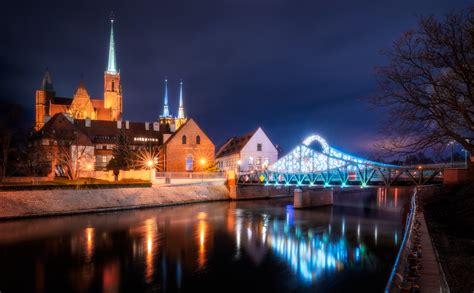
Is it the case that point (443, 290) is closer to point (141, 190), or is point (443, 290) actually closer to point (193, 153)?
point (141, 190)

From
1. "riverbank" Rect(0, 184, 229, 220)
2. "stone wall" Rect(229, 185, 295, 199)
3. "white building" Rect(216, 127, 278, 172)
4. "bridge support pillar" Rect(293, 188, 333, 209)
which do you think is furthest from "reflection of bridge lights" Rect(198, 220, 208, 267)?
"white building" Rect(216, 127, 278, 172)

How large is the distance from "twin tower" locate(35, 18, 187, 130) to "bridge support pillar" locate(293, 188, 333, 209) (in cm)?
5007

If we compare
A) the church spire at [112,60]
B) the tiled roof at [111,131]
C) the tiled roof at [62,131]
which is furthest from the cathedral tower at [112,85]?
the tiled roof at [62,131]

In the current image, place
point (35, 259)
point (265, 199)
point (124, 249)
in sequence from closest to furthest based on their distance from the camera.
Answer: point (35, 259)
point (124, 249)
point (265, 199)

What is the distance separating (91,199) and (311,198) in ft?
89.8

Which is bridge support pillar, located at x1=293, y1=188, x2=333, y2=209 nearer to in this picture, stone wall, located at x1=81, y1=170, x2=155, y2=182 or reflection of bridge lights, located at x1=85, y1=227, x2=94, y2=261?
stone wall, located at x1=81, y1=170, x2=155, y2=182

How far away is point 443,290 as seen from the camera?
271 inches

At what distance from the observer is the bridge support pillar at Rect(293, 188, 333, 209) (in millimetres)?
46031

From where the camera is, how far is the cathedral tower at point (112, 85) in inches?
4392

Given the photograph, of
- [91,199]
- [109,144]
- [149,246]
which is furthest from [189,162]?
[149,246]

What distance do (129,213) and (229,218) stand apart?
10870 millimetres

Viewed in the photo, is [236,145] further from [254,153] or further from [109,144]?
[109,144]

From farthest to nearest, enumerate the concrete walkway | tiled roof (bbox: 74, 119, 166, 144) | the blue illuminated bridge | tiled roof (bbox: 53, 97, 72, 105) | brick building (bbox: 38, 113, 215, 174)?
tiled roof (bbox: 53, 97, 72, 105)
tiled roof (bbox: 74, 119, 166, 144)
brick building (bbox: 38, 113, 215, 174)
the blue illuminated bridge
the concrete walkway

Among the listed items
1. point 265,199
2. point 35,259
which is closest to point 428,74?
point 35,259
